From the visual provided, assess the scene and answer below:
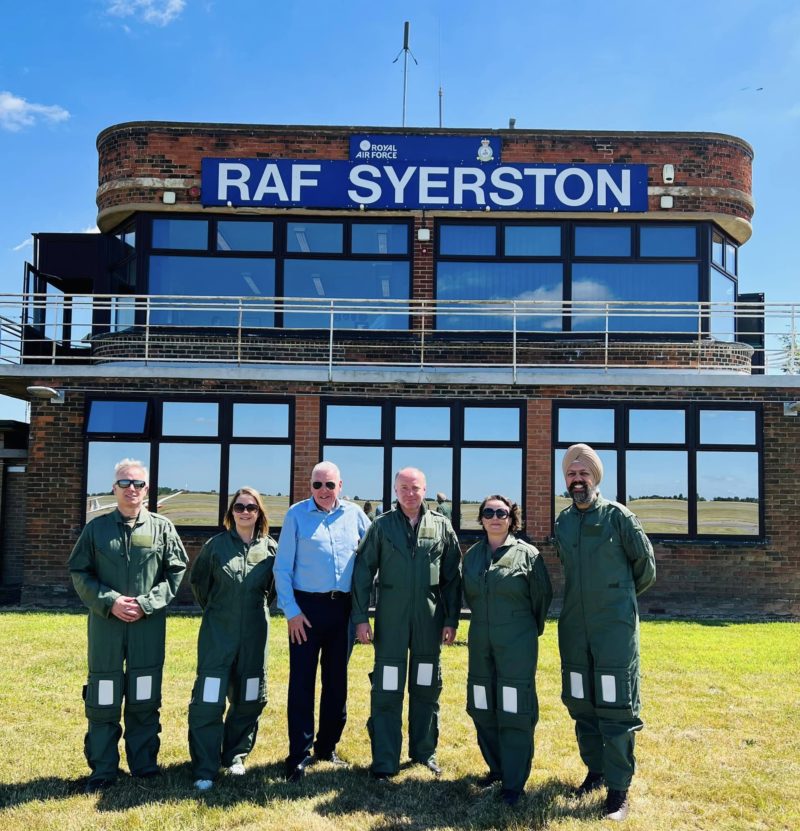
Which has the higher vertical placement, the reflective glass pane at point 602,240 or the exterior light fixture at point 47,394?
the reflective glass pane at point 602,240

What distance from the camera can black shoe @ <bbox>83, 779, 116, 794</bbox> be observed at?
411 centimetres

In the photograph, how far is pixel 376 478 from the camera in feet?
33.6

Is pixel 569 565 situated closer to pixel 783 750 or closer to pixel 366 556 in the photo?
pixel 366 556

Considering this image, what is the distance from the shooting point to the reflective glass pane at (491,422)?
10.3 meters

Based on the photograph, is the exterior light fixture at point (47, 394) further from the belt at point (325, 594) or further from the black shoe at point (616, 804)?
the black shoe at point (616, 804)

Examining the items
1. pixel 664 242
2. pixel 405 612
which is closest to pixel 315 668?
pixel 405 612

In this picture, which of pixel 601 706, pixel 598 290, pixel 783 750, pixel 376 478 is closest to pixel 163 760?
pixel 601 706

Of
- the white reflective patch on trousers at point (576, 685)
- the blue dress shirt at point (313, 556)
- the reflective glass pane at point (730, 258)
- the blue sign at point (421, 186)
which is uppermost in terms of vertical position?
the blue sign at point (421, 186)

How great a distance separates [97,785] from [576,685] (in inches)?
99.7

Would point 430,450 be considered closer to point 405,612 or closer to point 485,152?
point 485,152

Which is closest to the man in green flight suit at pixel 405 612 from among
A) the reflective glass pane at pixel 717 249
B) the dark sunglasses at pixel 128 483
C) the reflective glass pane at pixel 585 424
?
the dark sunglasses at pixel 128 483

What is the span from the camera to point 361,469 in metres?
10.3

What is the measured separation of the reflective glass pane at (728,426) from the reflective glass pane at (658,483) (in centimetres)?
41

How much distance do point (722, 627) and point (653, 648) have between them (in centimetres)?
178
